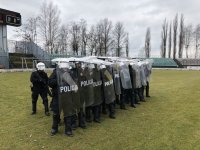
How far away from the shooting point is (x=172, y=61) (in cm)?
6328

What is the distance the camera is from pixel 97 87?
339 inches

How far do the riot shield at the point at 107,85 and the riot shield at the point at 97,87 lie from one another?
0.54ft

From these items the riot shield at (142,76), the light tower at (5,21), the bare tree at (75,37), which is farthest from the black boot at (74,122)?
the bare tree at (75,37)

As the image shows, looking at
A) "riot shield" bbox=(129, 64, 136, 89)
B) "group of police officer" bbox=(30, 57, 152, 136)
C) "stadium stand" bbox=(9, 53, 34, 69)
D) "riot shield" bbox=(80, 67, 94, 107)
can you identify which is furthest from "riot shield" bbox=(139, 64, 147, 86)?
"stadium stand" bbox=(9, 53, 34, 69)

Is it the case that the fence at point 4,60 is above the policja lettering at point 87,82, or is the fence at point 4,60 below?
above

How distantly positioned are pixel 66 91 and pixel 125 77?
377 centimetres

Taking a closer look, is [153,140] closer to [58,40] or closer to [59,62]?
[59,62]

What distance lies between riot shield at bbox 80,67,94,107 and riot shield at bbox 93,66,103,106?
0.63 feet

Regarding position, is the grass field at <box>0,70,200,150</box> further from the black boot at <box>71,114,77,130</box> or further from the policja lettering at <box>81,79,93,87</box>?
the policja lettering at <box>81,79,93,87</box>

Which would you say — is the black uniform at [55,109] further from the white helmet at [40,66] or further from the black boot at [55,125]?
the white helmet at [40,66]

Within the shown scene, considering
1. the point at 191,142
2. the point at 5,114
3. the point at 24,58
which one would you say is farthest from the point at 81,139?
the point at 24,58

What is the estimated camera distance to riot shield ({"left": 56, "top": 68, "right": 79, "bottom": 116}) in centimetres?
705

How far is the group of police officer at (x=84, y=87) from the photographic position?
23.5 feet

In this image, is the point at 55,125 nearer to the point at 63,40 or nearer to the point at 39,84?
the point at 39,84
